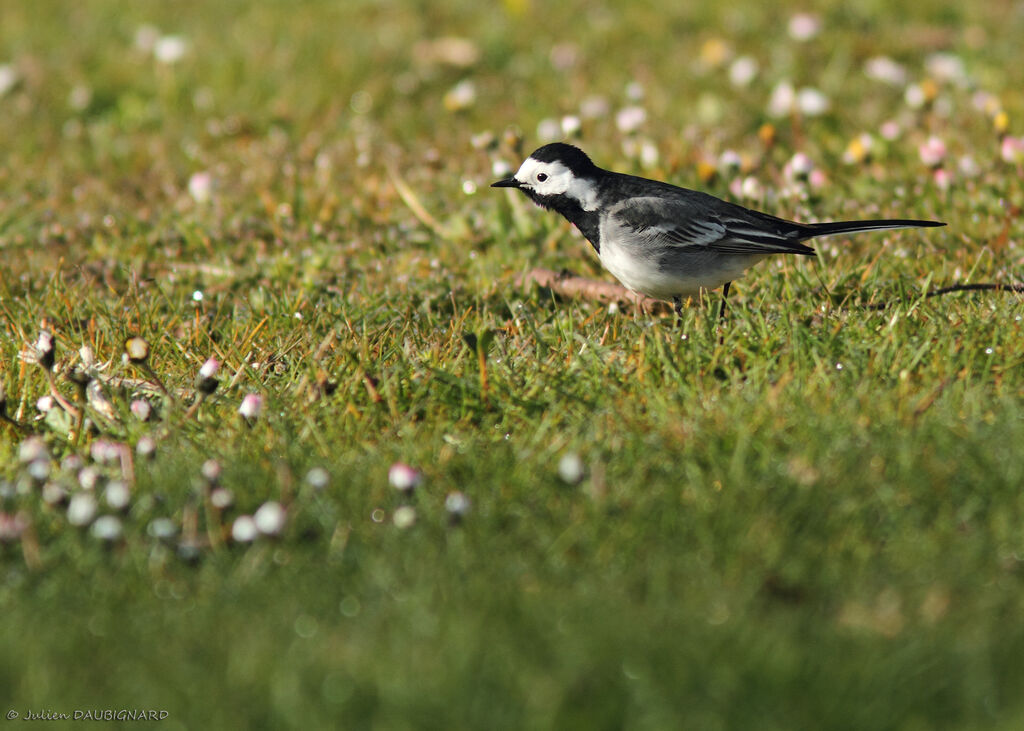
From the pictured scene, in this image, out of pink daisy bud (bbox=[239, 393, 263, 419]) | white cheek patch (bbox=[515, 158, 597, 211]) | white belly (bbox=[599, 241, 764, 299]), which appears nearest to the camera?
pink daisy bud (bbox=[239, 393, 263, 419])

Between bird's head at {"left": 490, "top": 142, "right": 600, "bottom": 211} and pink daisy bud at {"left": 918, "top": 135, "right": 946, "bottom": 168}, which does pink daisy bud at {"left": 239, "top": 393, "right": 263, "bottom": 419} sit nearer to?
bird's head at {"left": 490, "top": 142, "right": 600, "bottom": 211}

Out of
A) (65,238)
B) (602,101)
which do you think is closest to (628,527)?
(65,238)

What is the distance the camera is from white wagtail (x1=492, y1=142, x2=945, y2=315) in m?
5.00

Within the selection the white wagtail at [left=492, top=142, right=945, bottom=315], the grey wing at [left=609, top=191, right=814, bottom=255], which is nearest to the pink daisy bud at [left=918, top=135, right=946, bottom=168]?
the white wagtail at [left=492, top=142, right=945, bottom=315]

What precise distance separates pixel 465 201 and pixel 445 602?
4052 mm

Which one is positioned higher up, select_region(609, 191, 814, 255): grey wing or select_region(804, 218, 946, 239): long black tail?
select_region(804, 218, 946, 239): long black tail

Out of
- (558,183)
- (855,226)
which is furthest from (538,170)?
(855,226)

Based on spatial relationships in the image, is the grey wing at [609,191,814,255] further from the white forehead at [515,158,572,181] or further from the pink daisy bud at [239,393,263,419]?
the pink daisy bud at [239,393,263,419]

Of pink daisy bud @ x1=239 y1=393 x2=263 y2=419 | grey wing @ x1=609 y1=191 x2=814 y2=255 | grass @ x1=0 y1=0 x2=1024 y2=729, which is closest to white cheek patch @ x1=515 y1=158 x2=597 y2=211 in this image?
grey wing @ x1=609 y1=191 x2=814 y2=255

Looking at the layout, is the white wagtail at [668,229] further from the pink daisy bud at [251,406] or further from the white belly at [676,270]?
the pink daisy bud at [251,406]

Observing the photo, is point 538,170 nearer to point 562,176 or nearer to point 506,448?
point 562,176

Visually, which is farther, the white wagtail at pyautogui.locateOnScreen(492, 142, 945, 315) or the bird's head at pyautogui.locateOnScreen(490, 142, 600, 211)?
the bird's head at pyautogui.locateOnScreen(490, 142, 600, 211)

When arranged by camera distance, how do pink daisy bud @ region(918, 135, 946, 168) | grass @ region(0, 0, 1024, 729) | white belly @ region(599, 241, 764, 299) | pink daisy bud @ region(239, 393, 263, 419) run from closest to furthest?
grass @ region(0, 0, 1024, 729)
pink daisy bud @ region(239, 393, 263, 419)
white belly @ region(599, 241, 764, 299)
pink daisy bud @ region(918, 135, 946, 168)

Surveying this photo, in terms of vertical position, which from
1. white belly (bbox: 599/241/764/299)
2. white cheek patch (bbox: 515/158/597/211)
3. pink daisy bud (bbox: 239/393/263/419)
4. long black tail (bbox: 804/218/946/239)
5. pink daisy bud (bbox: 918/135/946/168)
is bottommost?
pink daisy bud (bbox: 239/393/263/419)
